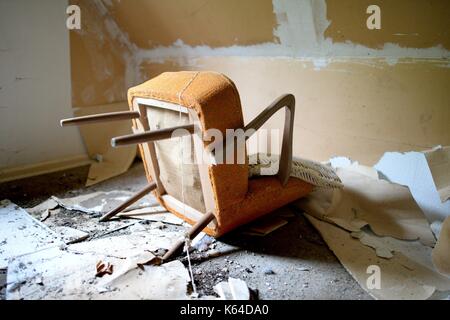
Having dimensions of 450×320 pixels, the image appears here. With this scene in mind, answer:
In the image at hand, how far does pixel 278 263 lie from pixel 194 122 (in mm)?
780

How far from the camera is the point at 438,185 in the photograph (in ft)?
6.40

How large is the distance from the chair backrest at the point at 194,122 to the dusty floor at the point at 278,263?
0.28 metres

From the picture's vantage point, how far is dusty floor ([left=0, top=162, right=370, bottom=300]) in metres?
1.52

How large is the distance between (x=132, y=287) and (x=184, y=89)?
2.76ft

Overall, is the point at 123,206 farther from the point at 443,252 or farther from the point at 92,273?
the point at 443,252

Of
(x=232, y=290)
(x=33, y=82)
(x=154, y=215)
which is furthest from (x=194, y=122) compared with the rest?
(x=33, y=82)

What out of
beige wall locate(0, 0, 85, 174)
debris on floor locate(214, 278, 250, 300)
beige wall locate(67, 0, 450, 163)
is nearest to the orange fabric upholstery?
debris on floor locate(214, 278, 250, 300)

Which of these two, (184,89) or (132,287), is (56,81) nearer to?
(184,89)

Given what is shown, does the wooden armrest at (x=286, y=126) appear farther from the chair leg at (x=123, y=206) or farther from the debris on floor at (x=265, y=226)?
the chair leg at (x=123, y=206)

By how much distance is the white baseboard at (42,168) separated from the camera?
284 centimetres

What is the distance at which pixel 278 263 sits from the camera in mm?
1715

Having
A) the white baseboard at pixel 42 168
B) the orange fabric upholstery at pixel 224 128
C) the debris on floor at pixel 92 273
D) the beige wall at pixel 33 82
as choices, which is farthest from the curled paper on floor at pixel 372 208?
the beige wall at pixel 33 82
